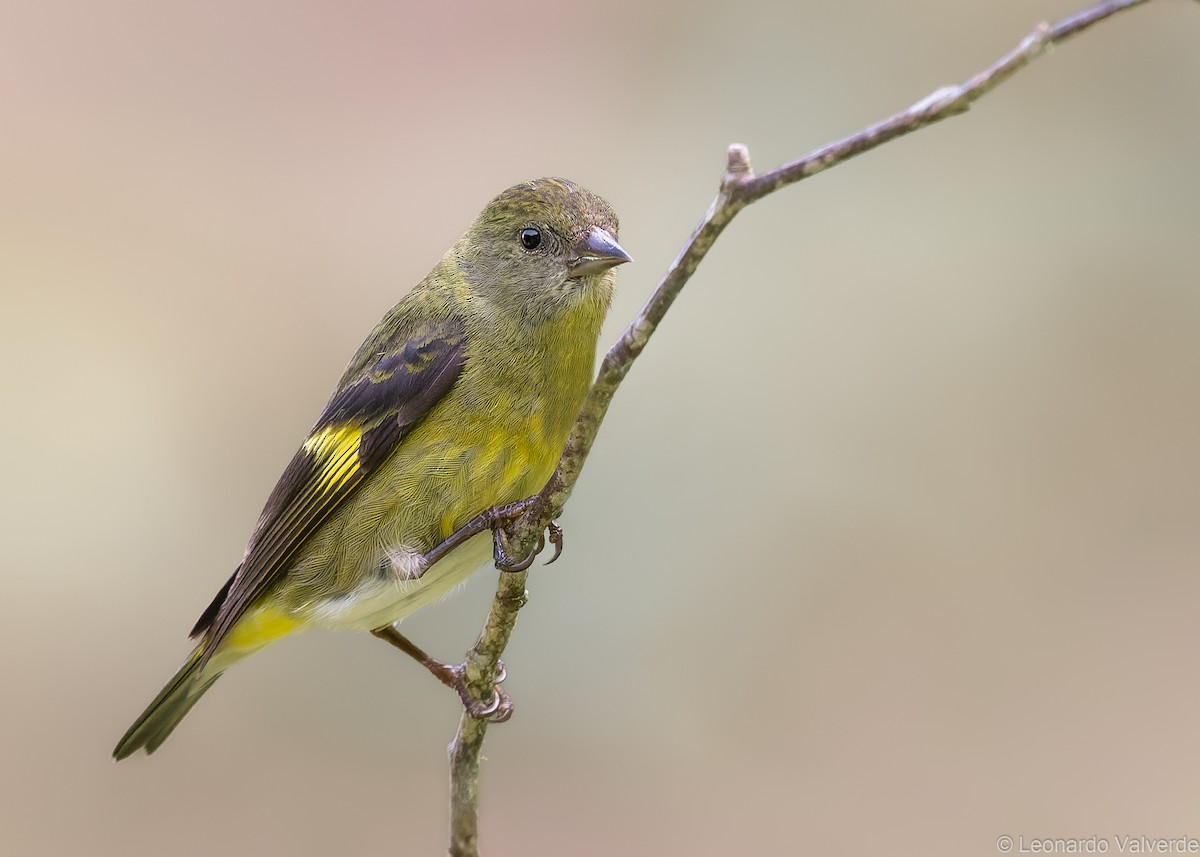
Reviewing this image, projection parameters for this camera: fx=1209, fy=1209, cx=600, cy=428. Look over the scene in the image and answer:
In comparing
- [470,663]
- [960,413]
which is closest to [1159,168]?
[960,413]

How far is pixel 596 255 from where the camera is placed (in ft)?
9.70

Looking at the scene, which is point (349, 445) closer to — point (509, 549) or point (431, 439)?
point (431, 439)

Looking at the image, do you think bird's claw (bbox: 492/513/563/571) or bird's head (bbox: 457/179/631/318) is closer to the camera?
bird's claw (bbox: 492/513/563/571)

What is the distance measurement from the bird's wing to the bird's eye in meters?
0.28

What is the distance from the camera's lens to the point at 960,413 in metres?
5.55

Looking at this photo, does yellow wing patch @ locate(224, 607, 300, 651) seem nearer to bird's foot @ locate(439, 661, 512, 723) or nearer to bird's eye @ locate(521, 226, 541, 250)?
bird's foot @ locate(439, 661, 512, 723)

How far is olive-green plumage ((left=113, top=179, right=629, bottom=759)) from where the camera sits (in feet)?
9.45

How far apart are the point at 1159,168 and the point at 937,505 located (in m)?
2.19

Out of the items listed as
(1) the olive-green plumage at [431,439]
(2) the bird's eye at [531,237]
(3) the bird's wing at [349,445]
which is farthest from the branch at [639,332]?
(2) the bird's eye at [531,237]

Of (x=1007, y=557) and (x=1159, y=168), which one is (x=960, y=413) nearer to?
(x=1007, y=557)

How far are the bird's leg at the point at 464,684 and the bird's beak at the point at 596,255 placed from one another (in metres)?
0.97

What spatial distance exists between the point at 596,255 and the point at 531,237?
0.24 meters

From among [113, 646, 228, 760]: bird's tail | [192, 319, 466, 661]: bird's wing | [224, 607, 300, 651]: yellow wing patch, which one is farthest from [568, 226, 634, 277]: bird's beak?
[113, 646, 228, 760]: bird's tail

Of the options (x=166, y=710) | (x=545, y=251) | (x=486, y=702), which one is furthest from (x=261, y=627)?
(x=545, y=251)
